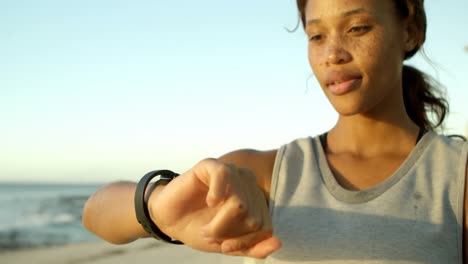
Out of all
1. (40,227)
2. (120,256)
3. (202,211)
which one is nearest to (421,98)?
(202,211)

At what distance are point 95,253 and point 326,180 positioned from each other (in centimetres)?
809

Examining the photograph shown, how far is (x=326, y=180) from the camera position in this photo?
1737mm

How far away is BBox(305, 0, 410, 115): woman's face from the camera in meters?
1.75

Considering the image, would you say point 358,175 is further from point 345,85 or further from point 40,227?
point 40,227

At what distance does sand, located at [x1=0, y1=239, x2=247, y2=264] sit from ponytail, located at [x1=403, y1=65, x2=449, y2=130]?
4.91m

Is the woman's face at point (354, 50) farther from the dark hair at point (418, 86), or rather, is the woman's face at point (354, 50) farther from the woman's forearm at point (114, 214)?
the woman's forearm at point (114, 214)

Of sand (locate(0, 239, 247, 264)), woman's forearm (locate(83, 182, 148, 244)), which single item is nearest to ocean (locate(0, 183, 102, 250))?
sand (locate(0, 239, 247, 264))

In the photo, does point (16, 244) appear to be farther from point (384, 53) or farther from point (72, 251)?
point (384, 53)

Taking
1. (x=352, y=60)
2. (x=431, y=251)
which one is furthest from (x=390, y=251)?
(x=352, y=60)

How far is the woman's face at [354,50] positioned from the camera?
175 cm

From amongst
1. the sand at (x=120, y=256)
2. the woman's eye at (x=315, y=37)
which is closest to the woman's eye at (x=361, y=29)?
the woman's eye at (x=315, y=37)

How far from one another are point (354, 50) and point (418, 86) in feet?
1.88

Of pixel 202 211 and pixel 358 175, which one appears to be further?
pixel 358 175

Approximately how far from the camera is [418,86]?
2180 mm
